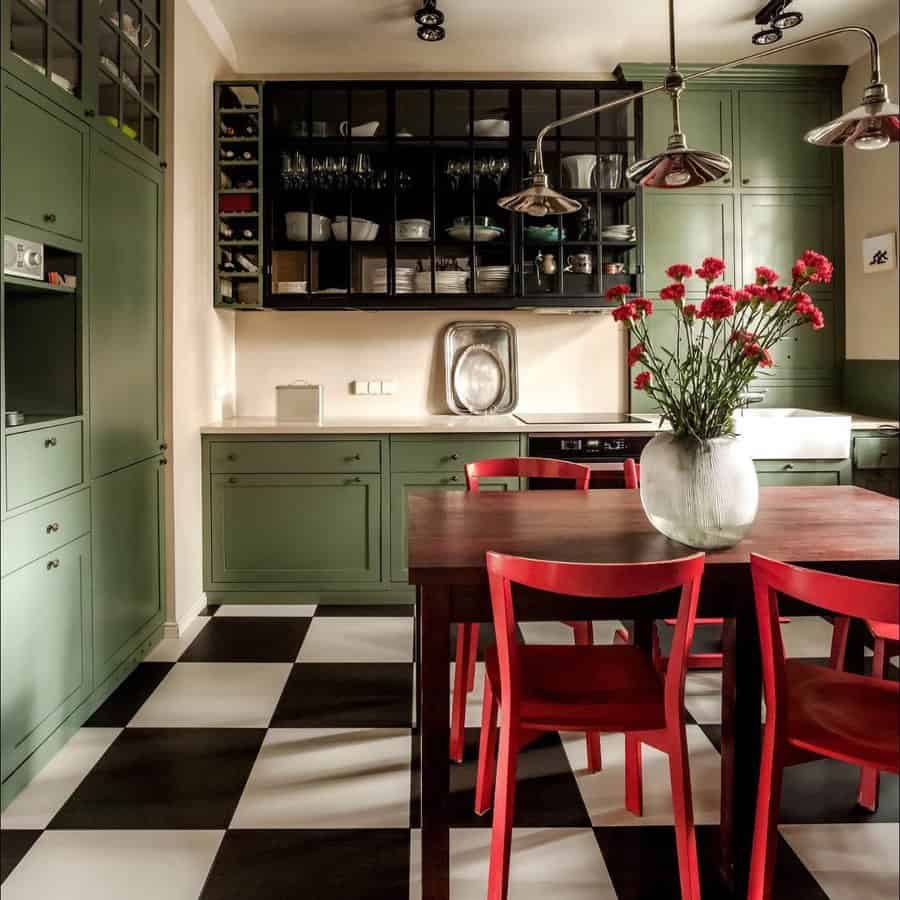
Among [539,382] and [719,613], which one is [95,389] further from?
[539,382]

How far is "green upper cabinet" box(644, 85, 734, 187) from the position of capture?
4352mm

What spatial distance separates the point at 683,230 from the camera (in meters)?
4.41

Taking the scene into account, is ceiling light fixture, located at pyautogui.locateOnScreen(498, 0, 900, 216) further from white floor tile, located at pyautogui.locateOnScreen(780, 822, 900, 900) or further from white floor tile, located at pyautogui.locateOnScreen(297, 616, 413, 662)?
white floor tile, located at pyautogui.locateOnScreen(297, 616, 413, 662)

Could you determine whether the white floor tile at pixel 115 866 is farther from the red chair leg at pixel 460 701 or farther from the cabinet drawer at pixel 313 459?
the cabinet drawer at pixel 313 459

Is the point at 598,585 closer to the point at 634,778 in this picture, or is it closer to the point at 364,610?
the point at 634,778

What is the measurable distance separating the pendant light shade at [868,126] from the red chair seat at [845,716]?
3.78 ft

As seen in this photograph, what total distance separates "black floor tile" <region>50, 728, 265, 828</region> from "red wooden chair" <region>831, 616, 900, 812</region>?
1624mm

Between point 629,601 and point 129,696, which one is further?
point 129,696

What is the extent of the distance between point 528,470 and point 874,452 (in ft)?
6.42

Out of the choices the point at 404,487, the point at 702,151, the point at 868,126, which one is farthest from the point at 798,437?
the point at 868,126

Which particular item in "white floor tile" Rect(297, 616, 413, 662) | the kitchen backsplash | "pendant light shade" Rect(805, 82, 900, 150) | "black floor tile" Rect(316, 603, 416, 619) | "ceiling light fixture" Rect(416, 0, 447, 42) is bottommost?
"white floor tile" Rect(297, 616, 413, 662)

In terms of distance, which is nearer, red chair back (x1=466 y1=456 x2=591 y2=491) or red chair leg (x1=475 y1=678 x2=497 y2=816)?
red chair leg (x1=475 y1=678 x2=497 y2=816)

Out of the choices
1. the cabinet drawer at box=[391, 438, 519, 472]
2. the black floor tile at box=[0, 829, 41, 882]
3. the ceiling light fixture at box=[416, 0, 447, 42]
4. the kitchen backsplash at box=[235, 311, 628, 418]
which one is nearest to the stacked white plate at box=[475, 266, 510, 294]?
the kitchen backsplash at box=[235, 311, 628, 418]

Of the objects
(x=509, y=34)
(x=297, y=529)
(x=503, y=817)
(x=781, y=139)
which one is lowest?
(x=503, y=817)
